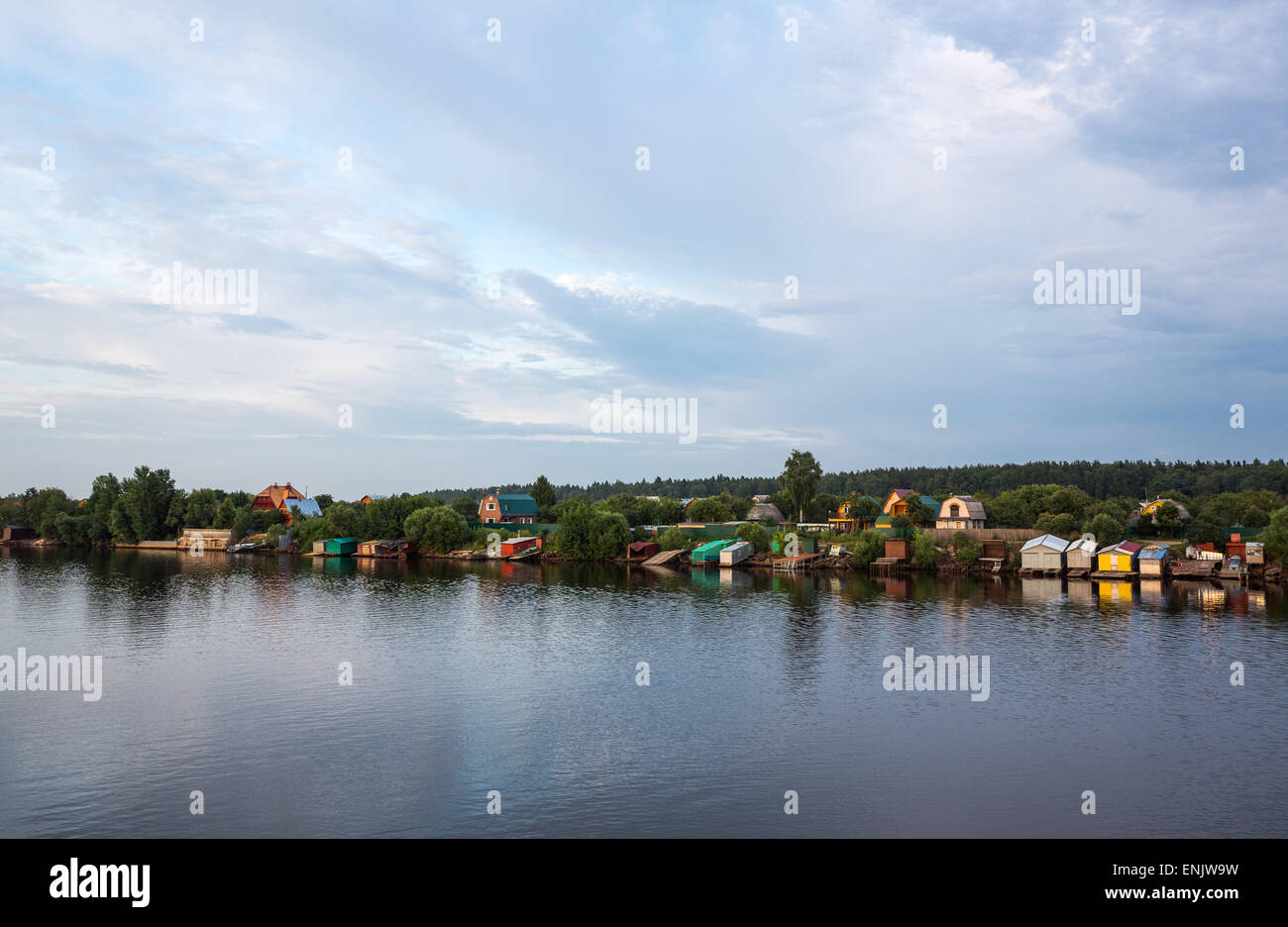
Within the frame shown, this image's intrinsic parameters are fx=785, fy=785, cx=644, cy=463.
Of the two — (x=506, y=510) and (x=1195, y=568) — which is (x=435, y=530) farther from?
(x=1195, y=568)

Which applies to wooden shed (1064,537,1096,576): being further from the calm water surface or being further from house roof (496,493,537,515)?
house roof (496,493,537,515)

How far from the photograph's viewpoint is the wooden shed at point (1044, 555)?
8319 cm

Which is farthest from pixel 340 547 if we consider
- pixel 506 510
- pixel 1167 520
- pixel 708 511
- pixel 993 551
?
pixel 1167 520

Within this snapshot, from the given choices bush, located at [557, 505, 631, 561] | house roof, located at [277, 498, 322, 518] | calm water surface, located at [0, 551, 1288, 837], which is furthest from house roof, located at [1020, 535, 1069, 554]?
house roof, located at [277, 498, 322, 518]

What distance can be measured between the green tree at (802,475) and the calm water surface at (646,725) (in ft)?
213

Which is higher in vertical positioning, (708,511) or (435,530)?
(708,511)

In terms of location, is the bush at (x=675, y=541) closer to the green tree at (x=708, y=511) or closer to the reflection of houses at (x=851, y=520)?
the green tree at (x=708, y=511)

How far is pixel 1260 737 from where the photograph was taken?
2862cm

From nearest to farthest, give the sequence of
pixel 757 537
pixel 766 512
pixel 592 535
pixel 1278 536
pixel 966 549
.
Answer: pixel 1278 536 → pixel 966 549 → pixel 757 537 → pixel 592 535 → pixel 766 512

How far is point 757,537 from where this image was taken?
10475cm

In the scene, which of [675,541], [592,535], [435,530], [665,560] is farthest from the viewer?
[435,530]

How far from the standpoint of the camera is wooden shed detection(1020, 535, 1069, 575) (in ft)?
273

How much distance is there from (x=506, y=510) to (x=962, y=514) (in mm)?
73847

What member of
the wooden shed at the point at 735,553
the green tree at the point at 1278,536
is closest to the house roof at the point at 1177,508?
the green tree at the point at 1278,536
